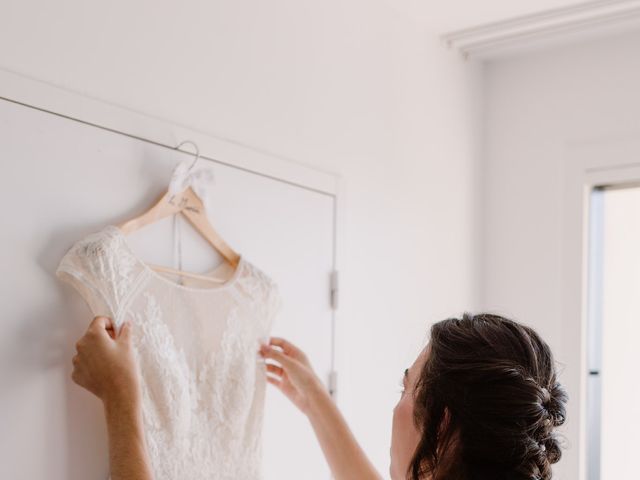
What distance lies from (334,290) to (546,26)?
107 centimetres

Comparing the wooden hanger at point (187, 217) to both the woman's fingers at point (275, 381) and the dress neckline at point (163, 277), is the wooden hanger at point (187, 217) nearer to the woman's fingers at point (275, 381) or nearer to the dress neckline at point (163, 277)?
the dress neckline at point (163, 277)

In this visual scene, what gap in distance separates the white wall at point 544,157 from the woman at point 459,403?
1.23 meters

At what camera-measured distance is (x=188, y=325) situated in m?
1.59

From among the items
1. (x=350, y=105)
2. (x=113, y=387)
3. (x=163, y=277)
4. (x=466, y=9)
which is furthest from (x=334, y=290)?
(x=466, y=9)

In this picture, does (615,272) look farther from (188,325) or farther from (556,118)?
(188,325)

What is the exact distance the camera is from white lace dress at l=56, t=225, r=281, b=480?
1.43m

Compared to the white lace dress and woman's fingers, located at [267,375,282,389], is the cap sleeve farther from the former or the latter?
woman's fingers, located at [267,375,282,389]

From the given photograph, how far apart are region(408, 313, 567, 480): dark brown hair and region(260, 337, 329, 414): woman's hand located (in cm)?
45

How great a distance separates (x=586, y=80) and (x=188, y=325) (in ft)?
5.35

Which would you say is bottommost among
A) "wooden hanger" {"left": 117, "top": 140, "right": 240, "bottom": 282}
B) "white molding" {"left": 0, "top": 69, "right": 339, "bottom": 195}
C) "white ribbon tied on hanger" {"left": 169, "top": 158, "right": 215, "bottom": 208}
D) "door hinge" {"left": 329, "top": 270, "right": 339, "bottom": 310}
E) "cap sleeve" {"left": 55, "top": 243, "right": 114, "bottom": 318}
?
"door hinge" {"left": 329, "top": 270, "right": 339, "bottom": 310}

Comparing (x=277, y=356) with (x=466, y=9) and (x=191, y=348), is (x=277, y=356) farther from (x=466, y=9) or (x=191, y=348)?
(x=466, y=9)

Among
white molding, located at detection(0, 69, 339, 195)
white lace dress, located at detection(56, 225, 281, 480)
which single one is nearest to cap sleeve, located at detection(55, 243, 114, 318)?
white lace dress, located at detection(56, 225, 281, 480)

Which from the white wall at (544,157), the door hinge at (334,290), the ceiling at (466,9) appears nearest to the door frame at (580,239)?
the white wall at (544,157)

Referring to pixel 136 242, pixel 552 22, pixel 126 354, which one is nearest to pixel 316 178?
pixel 136 242
